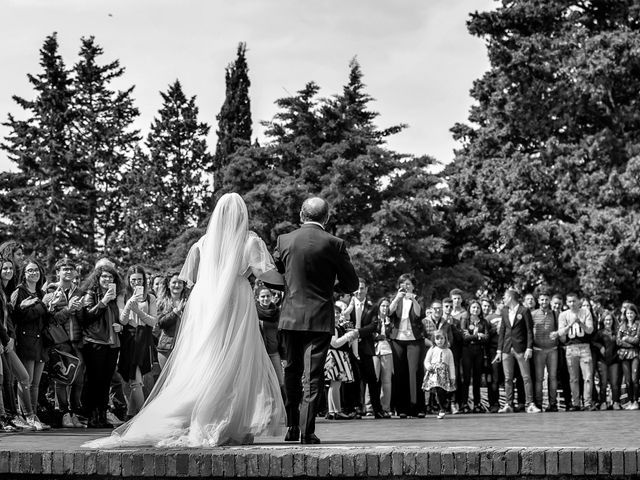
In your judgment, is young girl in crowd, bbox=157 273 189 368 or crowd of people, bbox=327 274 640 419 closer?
young girl in crowd, bbox=157 273 189 368

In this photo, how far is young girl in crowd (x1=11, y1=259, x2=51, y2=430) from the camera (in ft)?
→ 38.1

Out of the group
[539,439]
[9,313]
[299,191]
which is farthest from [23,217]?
[539,439]

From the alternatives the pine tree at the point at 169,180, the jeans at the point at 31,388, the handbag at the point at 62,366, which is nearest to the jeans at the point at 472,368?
the handbag at the point at 62,366

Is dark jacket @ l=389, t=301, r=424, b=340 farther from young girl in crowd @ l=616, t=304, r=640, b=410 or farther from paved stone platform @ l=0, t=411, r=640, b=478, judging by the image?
paved stone platform @ l=0, t=411, r=640, b=478

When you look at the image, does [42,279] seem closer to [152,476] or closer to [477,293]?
[152,476]

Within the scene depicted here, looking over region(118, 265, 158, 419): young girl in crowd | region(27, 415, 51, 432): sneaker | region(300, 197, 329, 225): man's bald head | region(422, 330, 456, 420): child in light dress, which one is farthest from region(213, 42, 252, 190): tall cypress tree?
region(300, 197, 329, 225): man's bald head

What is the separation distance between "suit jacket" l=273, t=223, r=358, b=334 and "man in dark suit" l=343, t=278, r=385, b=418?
7.25m

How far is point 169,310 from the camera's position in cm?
1348

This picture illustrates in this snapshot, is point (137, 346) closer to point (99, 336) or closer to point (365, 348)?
point (99, 336)

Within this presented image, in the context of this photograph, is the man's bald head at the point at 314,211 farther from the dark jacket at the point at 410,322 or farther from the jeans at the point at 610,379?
the jeans at the point at 610,379

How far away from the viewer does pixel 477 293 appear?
46.5m

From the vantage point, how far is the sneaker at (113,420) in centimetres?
1277

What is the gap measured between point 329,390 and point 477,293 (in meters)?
32.0

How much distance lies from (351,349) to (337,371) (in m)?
0.94
